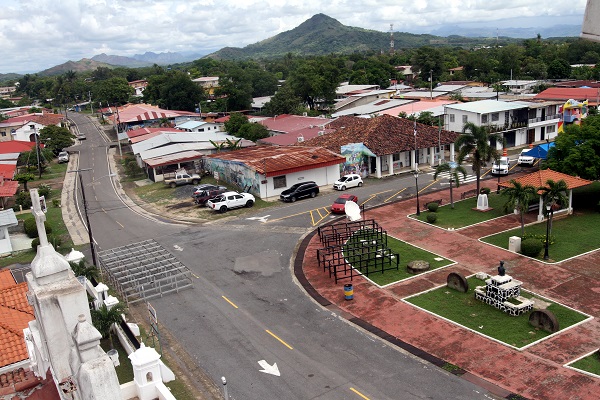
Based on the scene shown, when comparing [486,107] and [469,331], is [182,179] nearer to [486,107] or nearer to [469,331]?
[486,107]

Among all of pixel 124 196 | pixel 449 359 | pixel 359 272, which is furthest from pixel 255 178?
pixel 449 359

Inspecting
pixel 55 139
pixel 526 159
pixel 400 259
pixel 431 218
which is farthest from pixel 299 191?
pixel 55 139

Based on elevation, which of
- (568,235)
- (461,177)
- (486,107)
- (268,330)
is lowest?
(461,177)

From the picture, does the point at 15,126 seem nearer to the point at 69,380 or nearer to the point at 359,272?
the point at 359,272

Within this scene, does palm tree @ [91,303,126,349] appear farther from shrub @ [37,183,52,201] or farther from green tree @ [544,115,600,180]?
shrub @ [37,183,52,201]

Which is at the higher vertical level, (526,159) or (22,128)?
(22,128)

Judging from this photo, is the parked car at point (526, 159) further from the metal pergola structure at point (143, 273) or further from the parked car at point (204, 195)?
the metal pergola structure at point (143, 273)

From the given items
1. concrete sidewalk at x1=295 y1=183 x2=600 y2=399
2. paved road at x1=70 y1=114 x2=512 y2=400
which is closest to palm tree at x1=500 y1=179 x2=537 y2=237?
concrete sidewalk at x1=295 y1=183 x2=600 y2=399

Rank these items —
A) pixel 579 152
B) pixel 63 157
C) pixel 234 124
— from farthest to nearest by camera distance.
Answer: pixel 63 157 < pixel 234 124 < pixel 579 152
